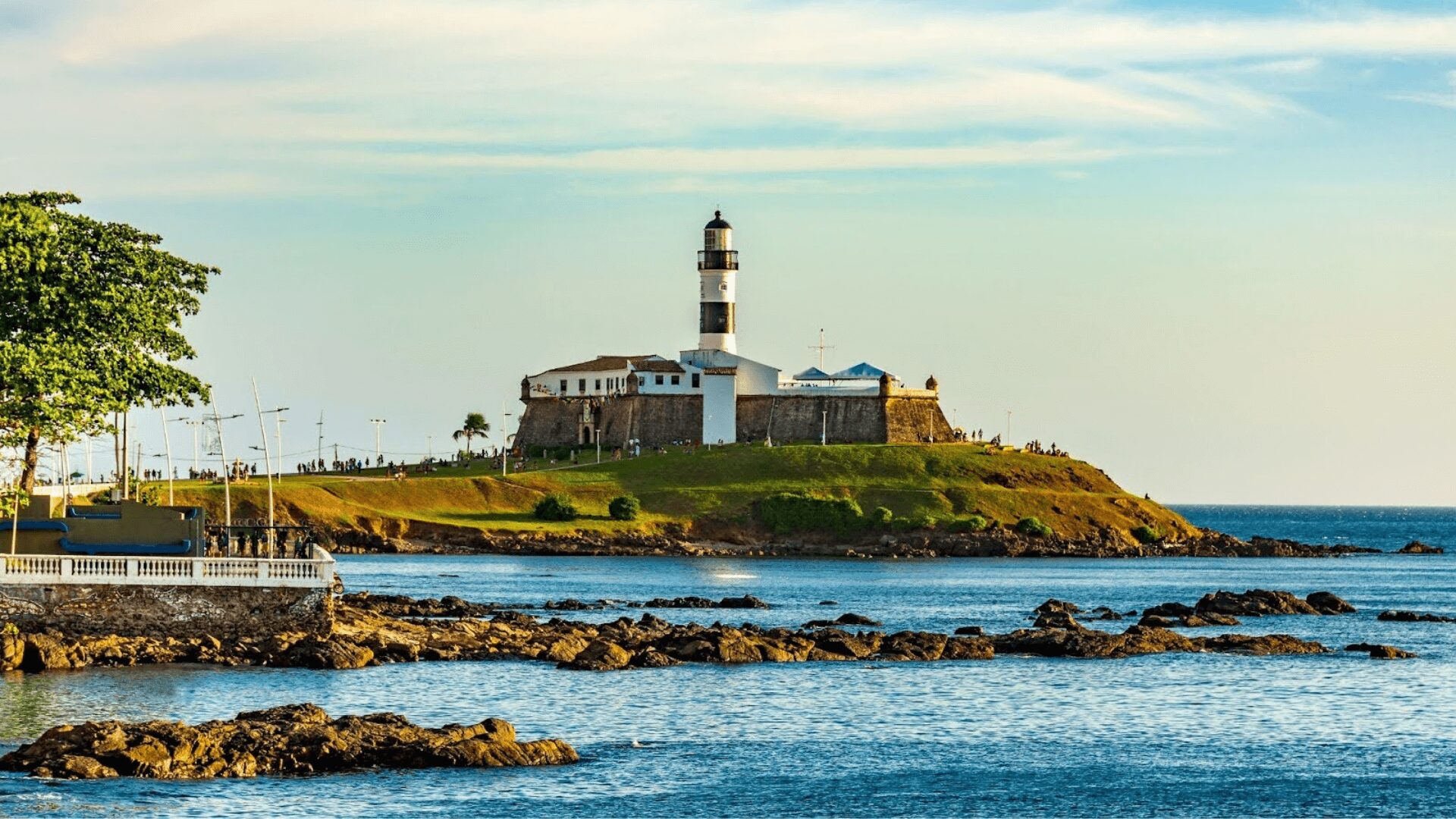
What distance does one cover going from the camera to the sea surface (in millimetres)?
35031

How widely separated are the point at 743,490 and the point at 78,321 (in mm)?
97094

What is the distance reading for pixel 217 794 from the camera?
3353 centimetres

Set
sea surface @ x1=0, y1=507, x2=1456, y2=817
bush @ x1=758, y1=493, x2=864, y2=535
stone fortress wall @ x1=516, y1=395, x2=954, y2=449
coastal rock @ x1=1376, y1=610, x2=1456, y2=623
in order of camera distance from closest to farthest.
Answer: sea surface @ x1=0, y1=507, x2=1456, y2=817 < coastal rock @ x1=1376, y1=610, x2=1456, y2=623 < bush @ x1=758, y1=493, x2=864, y2=535 < stone fortress wall @ x1=516, y1=395, x2=954, y2=449

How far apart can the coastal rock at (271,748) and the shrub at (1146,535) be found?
428 ft

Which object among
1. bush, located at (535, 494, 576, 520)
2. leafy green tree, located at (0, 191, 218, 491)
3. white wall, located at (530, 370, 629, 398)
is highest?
white wall, located at (530, 370, 629, 398)

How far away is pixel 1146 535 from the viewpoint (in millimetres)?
164250

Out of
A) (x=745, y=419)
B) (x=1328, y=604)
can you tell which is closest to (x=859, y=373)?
(x=745, y=419)

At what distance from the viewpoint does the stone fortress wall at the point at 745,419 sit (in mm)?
Result: 173375

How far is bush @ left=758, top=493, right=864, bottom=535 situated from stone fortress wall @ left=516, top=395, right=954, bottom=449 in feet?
70.8

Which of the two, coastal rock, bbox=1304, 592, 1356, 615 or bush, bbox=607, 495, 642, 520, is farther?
bush, bbox=607, 495, 642, 520

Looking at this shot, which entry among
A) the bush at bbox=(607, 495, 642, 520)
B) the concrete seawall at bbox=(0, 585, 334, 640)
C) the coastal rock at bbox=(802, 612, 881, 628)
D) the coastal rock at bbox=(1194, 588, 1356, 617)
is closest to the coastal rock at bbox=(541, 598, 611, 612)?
the coastal rock at bbox=(802, 612, 881, 628)

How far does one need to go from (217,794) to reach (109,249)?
1337 inches

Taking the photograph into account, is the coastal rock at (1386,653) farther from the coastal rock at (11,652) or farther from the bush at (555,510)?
the bush at (555,510)

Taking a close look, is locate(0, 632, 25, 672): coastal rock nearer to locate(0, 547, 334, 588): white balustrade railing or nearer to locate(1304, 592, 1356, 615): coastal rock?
locate(0, 547, 334, 588): white balustrade railing
